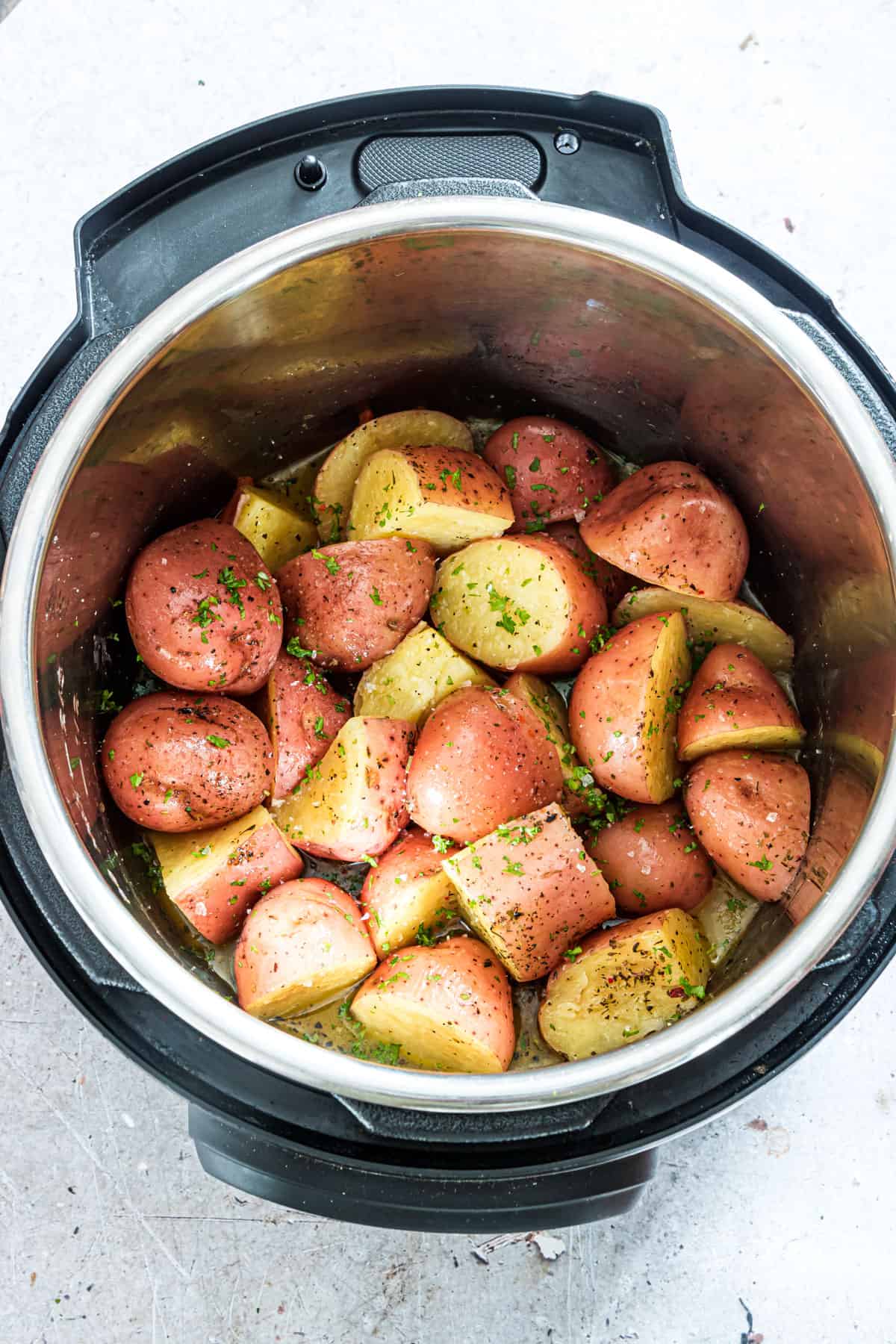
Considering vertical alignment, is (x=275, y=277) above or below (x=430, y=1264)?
above

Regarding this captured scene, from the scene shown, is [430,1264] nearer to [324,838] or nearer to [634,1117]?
[634,1117]

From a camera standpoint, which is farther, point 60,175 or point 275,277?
point 60,175

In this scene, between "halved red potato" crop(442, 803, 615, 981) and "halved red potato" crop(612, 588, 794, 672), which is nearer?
"halved red potato" crop(442, 803, 615, 981)

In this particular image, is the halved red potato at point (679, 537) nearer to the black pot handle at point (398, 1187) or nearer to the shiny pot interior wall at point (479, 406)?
the shiny pot interior wall at point (479, 406)

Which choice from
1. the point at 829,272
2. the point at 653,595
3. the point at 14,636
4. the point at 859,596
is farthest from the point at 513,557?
the point at 829,272

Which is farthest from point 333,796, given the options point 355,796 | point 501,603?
point 501,603

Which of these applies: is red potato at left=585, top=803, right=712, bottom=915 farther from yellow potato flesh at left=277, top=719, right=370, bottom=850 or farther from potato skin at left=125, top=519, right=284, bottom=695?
potato skin at left=125, top=519, right=284, bottom=695

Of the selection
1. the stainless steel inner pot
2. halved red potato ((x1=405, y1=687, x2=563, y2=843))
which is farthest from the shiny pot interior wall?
halved red potato ((x1=405, y1=687, x2=563, y2=843))
